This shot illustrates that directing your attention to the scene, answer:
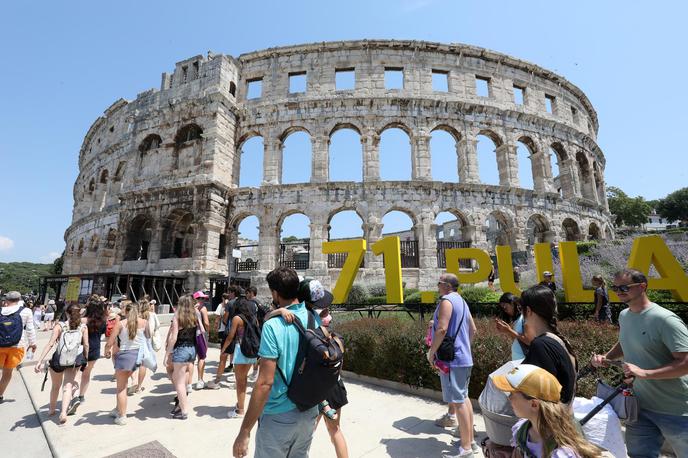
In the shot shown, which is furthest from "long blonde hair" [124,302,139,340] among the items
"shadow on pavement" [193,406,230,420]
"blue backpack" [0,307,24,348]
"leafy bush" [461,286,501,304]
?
"leafy bush" [461,286,501,304]

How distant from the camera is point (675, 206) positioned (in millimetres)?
47750

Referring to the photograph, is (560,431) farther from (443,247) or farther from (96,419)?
(443,247)

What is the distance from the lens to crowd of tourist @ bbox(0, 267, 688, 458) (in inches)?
69.9

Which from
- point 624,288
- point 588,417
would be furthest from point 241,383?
point 624,288

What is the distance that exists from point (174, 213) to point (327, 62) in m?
13.7

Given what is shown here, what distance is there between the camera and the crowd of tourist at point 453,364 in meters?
1.78

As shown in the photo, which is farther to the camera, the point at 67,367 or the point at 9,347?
the point at 9,347

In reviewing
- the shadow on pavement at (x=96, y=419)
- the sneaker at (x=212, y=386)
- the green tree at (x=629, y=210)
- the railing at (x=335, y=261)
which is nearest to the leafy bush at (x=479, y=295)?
the railing at (x=335, y=261)

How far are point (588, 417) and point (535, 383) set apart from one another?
0.71 meters

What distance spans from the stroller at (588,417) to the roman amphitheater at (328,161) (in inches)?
601

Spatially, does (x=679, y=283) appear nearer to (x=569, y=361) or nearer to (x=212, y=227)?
(x=569, y=361)

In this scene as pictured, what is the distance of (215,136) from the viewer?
1902 centimetres

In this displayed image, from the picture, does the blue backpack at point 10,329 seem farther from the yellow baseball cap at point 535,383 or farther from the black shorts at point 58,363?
the yellow baseball cap at point 535,383

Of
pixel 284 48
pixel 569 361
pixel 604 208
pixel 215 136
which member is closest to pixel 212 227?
pixel 215 136
